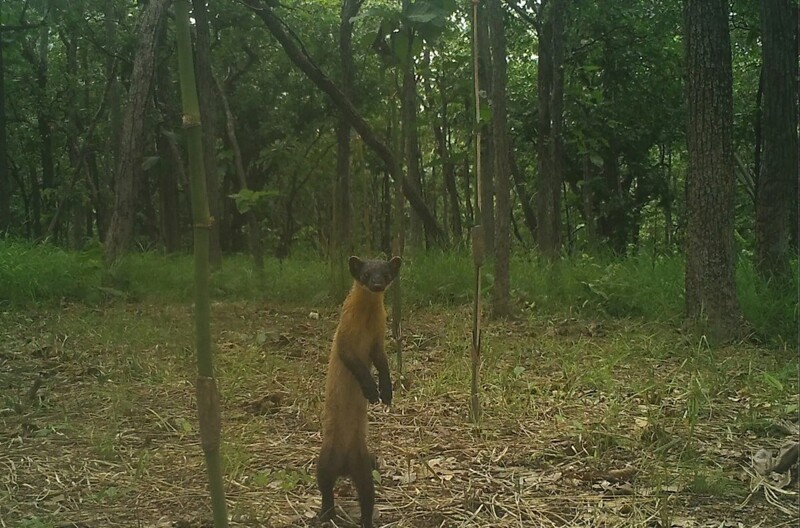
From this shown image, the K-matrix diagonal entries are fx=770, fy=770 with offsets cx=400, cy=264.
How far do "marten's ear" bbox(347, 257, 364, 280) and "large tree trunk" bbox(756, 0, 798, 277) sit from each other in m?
4.92

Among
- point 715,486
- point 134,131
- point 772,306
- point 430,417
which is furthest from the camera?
point 134,131

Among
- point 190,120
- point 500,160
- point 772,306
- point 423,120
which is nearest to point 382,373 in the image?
point 190,120

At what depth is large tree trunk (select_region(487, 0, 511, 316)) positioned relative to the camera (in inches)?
265

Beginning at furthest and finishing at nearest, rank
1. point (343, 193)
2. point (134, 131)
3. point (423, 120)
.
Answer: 1. point (343, 193)
2. point (134, 131)
3. point (423, 120)

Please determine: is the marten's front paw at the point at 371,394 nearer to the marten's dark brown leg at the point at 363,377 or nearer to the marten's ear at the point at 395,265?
the marten's dark brown leg at the point at 363,377

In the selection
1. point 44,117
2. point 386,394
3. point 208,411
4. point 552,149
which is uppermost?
point 44,117

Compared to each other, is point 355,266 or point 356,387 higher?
point 355,266

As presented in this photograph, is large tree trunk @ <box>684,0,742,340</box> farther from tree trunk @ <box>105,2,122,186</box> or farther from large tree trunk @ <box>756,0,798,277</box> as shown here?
tree trunk @ <box>105,2,122,186</box>

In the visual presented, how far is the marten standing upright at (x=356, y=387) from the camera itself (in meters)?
3.05

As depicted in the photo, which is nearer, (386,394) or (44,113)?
(386,394)

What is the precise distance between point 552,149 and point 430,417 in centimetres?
572

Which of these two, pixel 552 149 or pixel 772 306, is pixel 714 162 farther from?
pixel 552 149

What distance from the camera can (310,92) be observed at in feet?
57.1

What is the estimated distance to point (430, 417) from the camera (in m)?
4.41
